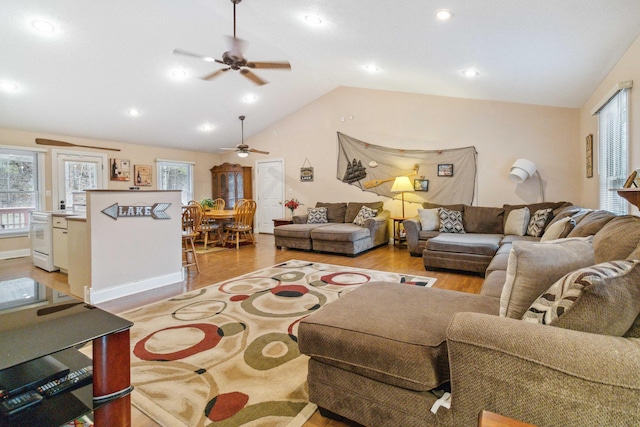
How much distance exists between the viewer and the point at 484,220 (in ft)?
16.8

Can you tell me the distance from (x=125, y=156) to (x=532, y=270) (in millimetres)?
8073

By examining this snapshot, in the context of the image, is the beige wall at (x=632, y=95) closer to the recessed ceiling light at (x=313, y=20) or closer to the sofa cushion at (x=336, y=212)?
the recessed ceiling light at (x=313, y=20)

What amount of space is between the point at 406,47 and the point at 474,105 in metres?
2.54

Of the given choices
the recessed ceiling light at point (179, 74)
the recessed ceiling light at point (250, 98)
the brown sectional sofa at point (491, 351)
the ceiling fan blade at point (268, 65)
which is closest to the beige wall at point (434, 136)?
the recessed ceiling light at point (250, 98)

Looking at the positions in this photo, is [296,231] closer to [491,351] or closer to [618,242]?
[618,242]

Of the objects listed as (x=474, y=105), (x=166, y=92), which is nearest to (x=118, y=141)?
(x=166, y=92)

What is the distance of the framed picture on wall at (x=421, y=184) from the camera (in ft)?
20.4

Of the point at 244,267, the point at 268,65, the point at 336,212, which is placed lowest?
the point at 244,267

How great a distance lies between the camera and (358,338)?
4.52 ft

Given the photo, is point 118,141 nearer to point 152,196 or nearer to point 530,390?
point 152,196

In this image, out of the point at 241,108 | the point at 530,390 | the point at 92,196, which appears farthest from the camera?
the point at 241,108

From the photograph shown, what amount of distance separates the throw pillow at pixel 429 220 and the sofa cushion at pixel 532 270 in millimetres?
3908

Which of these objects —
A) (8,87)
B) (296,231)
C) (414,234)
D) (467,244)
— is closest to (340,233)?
(296,231)

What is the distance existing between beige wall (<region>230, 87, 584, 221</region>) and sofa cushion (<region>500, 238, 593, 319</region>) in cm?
471
